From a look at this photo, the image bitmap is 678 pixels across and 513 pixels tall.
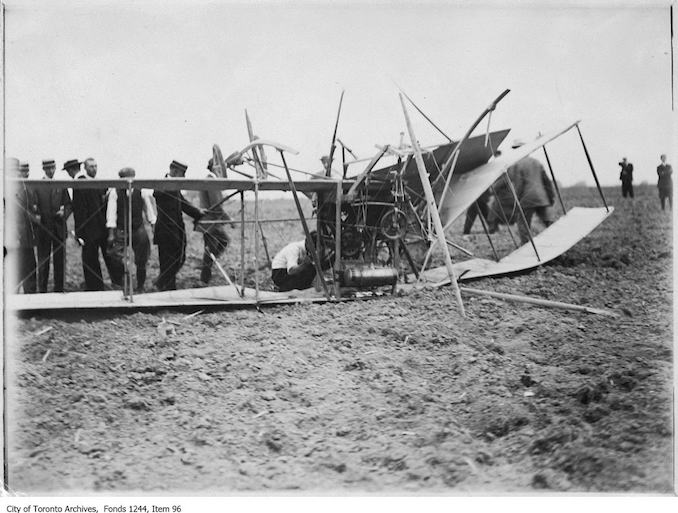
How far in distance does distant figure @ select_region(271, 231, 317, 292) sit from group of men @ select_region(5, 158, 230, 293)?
0.92 meters

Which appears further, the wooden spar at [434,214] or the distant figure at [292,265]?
the distant figure at [292,265]

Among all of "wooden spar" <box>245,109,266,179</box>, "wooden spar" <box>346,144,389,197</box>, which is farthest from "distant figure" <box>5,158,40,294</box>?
"wooden spar" <box>346,144,389,197</box>

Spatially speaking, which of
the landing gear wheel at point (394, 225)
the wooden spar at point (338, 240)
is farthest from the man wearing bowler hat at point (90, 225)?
the landing gear wheel at point (394, 225)

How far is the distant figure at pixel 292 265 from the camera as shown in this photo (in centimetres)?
797

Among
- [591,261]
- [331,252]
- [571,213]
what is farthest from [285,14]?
[571,213]

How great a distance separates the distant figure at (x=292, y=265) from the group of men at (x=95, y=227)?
0.92m

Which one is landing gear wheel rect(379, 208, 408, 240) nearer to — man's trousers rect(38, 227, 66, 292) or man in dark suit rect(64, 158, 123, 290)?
man in dark suit rect(64, 158, 123, 290)

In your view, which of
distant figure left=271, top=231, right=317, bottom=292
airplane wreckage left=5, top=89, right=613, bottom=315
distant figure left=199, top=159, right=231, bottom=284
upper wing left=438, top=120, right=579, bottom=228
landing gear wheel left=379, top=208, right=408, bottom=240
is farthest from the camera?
distant figure left=199, top=159, right=231, bottom=284

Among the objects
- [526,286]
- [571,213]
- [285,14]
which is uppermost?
[285,14]

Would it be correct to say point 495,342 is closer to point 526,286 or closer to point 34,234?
point 526,286

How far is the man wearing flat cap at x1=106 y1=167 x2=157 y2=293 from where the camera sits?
777 centimetres

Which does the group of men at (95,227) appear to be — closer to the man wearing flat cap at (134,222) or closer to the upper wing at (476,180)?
the man wearing flat cap at (134,222)

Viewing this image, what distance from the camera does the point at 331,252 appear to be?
809 centimetres
